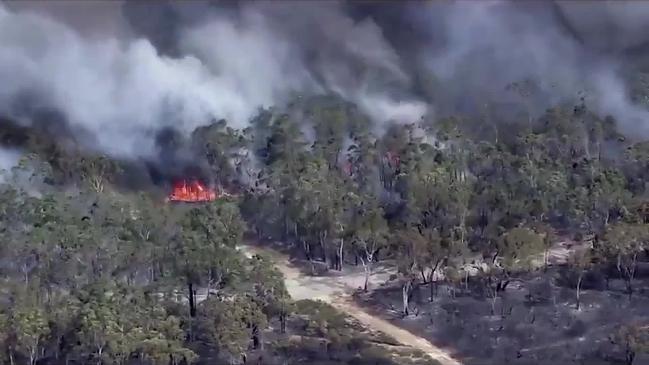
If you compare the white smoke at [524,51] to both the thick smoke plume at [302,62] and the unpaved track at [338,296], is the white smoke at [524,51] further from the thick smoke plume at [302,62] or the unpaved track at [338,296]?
the unpaved track at [338,296]

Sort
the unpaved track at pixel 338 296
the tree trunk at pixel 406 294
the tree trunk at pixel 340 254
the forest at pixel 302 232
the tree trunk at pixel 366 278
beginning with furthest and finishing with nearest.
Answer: the tree trunk at pixel 340 254, the tree trunk at pixel 366 278, the tree trunk at pixel 406 294, the unpaved track at pixel 338 296, the forest at pixel 302 232

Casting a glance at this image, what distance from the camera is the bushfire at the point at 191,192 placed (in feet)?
149

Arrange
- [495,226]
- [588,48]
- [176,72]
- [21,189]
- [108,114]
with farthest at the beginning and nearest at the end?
[588,48] < [176,72] < [108,114] < [21,189] < [495,226]

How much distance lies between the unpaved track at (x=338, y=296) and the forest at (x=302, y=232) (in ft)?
2.75

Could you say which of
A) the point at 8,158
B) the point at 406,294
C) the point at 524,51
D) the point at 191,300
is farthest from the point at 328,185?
the point at 524,51

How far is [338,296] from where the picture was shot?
113ft

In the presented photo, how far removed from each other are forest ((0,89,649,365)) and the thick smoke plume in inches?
170

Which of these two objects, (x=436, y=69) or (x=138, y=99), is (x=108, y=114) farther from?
(x=436, y=69)

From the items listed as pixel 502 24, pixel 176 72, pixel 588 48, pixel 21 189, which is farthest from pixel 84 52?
pixel 588 48

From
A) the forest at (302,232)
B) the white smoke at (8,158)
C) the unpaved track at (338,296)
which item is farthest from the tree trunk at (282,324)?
the white smoke at (8,158)

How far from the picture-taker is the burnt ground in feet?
97.1

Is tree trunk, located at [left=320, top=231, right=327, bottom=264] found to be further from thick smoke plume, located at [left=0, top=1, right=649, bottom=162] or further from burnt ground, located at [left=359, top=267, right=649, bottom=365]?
thick smoke plume, located at [left=0, top=1, right=649, bottom=162]

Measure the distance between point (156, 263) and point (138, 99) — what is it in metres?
21.8

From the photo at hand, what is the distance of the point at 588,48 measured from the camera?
59.6 m
